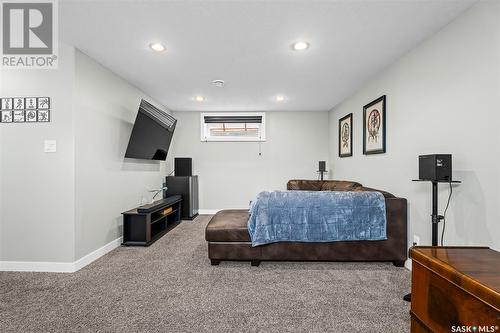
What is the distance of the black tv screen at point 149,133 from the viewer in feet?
11.0

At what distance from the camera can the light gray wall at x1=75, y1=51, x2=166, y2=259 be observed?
2623 millimetres

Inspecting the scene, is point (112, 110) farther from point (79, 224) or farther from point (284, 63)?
point (284, 63)

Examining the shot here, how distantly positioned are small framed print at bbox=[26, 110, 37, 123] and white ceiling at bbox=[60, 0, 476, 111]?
84 cm

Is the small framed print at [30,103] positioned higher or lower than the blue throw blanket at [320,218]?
higher

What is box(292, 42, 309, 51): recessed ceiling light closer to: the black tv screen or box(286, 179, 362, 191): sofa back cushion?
the black tv screen

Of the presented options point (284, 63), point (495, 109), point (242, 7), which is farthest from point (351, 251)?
point (242, 7)

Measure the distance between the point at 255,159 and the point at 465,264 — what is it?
4.55 meters

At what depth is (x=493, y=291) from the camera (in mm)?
901

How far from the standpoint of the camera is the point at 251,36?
7.49ft

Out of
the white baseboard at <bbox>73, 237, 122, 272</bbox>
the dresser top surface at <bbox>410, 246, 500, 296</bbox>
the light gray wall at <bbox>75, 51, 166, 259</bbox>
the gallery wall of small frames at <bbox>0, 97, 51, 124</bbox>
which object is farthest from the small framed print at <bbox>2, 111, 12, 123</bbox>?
the dresser top surface at <bbox>410, 246, 500, 296</bbox>

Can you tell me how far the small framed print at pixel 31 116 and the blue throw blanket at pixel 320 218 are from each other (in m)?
2.56

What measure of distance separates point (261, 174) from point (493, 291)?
4716 mm

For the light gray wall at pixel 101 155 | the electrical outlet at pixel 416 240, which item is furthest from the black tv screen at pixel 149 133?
the electrical outlet at pixel 416 240

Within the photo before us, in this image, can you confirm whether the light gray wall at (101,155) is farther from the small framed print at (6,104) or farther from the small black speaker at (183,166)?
the small black speaker at (183,166)
